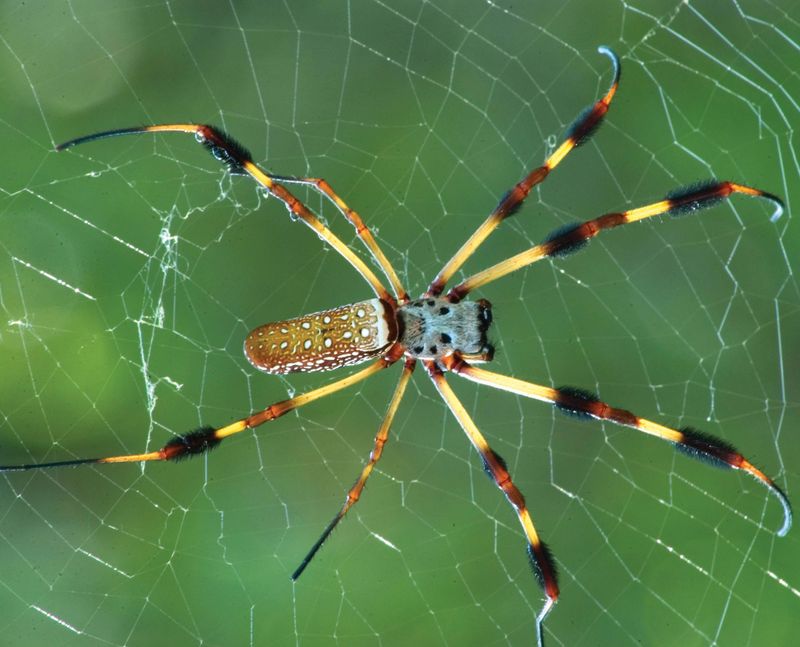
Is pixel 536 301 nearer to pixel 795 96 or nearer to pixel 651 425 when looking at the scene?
pixel 651 425

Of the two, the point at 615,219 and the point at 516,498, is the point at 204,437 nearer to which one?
the point at 516,498

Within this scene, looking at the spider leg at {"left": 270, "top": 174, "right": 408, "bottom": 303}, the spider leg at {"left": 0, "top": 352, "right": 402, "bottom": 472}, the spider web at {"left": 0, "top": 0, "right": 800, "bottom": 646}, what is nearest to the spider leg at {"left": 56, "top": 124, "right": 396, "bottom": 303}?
the spider leg at {"left": 270, "top": 174, "right": 408, "bottom": 303}

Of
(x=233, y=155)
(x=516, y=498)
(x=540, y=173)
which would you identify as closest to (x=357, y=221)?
(x=233, y=155)

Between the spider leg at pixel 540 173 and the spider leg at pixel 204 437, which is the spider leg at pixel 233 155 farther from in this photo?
the spider leg at pixel 204 437

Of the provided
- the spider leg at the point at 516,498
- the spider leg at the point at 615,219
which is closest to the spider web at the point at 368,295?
the spider leg at the point at 516,498

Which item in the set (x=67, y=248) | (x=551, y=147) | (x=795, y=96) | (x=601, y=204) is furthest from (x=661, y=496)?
(x=67, y=248)

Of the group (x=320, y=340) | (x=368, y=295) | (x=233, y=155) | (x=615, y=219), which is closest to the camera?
(x=320, y=340)
